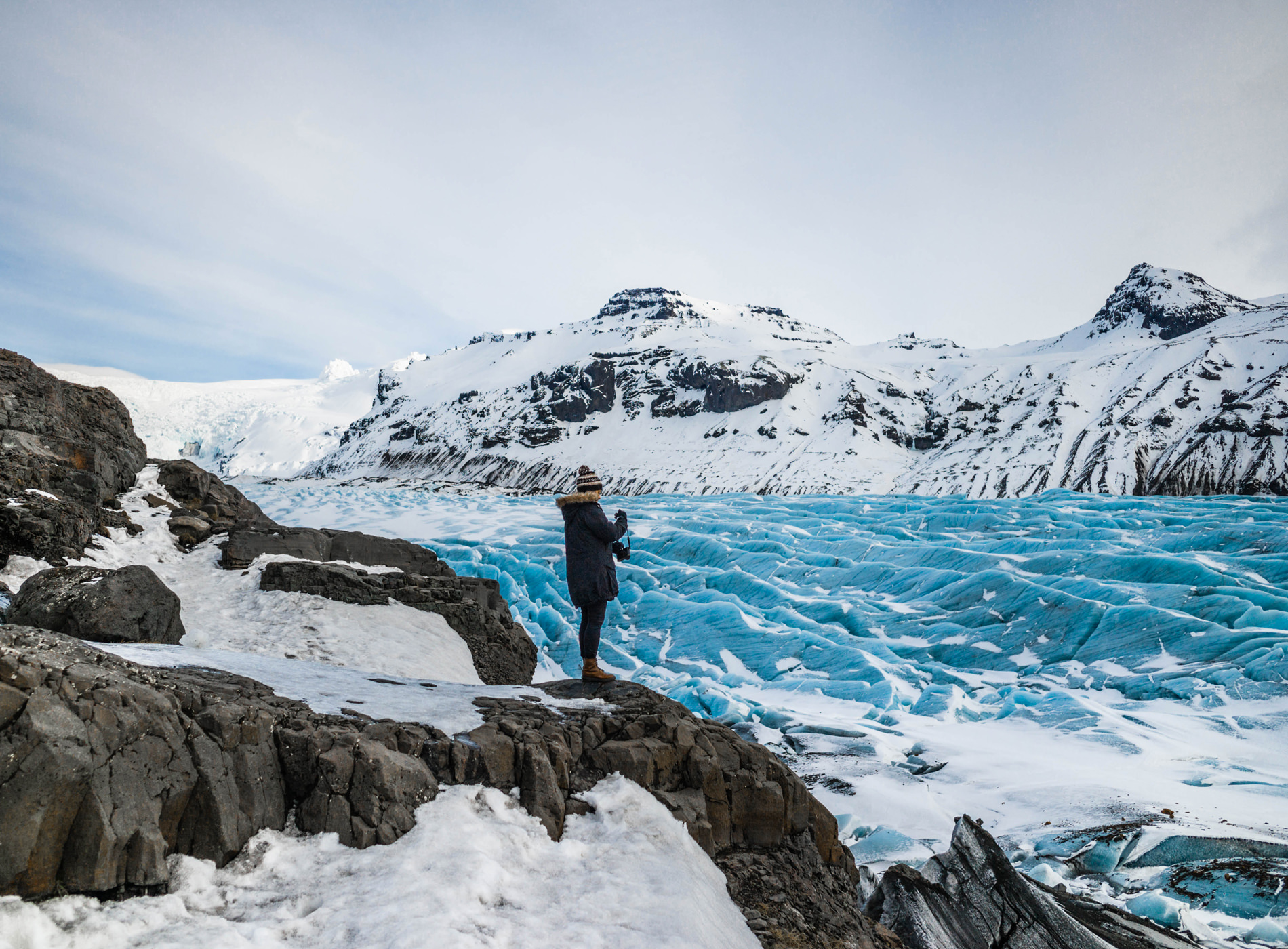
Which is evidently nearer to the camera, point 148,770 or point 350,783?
point 148,770

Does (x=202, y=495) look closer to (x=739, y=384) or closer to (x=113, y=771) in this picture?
(x=113, y=771)

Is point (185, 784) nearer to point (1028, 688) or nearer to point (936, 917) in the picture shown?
point (936, 917)

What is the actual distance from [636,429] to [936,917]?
85.7 metres

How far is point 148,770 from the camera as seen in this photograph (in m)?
A: 2.77

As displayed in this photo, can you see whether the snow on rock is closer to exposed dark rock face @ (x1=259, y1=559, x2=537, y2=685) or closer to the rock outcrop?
exposed dark rock face @ (x1=259, y1=559, x2=537, y2=685)

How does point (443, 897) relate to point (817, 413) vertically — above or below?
below

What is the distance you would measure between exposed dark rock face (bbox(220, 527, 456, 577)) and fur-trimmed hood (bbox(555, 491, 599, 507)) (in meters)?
4.89

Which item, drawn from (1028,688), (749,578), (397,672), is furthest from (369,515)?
(1028,688)

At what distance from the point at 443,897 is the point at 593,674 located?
306 cm

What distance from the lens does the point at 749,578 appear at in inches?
671

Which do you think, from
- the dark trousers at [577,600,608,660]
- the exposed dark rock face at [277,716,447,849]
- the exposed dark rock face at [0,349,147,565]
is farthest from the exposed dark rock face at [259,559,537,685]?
the exposed dark rock face at [277,716,447,849]

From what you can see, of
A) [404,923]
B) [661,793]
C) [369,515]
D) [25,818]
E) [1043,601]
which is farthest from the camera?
[369,515]

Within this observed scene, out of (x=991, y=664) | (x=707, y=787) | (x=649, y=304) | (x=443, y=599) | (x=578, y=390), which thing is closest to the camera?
(x=707, y=787)

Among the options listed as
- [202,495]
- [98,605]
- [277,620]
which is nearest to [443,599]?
[277,620]
